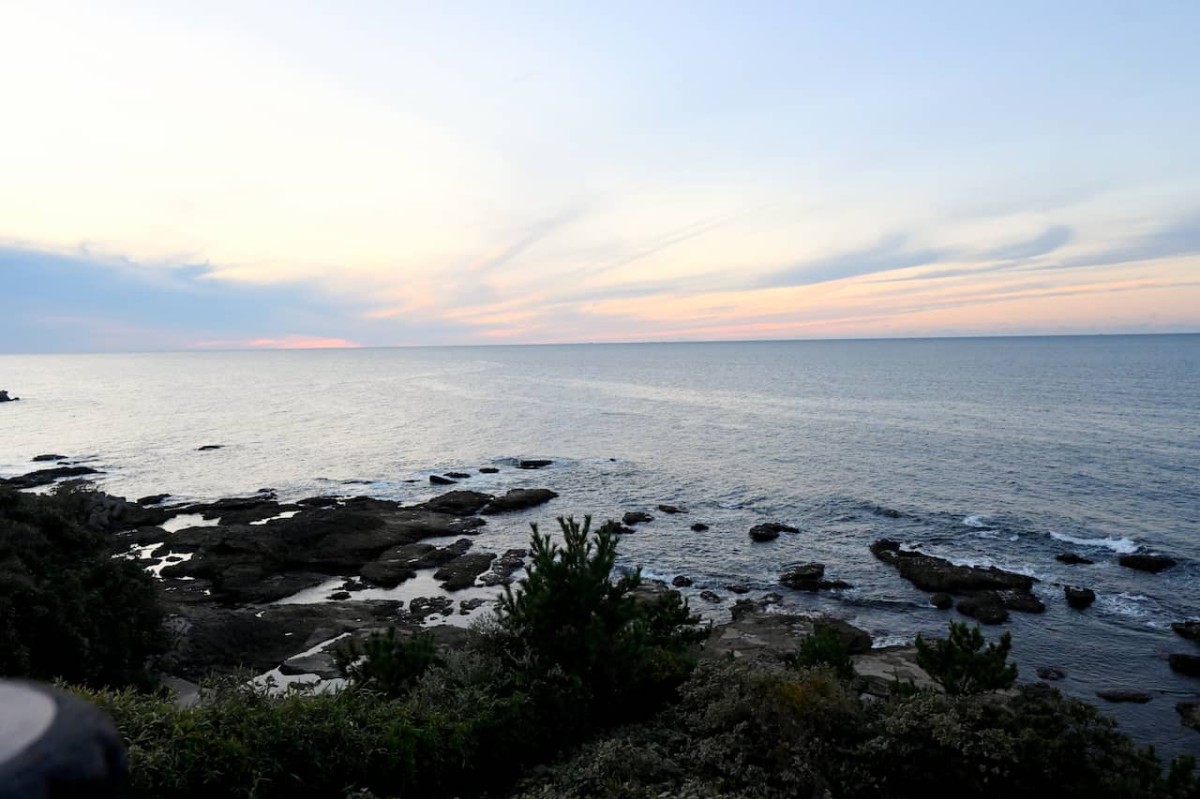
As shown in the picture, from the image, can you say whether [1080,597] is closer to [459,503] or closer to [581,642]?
[581,642]

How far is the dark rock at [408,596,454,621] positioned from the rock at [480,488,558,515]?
56.7 ft

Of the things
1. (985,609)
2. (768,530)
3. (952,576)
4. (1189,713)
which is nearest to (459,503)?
(768,530)

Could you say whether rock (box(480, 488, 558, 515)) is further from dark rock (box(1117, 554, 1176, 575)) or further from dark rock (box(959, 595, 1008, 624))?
dark rock (box(1117, 554, 1176, 575))

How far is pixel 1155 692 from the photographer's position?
1079 inches

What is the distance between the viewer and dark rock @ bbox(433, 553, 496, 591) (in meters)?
40.7

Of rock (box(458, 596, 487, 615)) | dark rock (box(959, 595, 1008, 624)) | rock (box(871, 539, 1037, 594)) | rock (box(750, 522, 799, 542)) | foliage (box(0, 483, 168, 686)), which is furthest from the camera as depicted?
rock (box(750, 522, 799, 542))

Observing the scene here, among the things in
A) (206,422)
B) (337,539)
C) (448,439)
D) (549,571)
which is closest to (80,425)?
(206,422)

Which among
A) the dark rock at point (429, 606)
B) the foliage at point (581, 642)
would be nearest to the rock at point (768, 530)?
the dark rock at point (429, 606)

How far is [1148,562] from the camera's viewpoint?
129 feet

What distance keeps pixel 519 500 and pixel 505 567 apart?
13.9 meters

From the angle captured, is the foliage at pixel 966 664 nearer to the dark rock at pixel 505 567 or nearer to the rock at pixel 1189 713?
the rock at pixel 1189 713

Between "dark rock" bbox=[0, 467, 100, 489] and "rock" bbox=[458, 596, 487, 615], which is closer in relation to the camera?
"rock" bbox=[458, 596, 487, 615]

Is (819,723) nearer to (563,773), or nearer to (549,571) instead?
(563,773)

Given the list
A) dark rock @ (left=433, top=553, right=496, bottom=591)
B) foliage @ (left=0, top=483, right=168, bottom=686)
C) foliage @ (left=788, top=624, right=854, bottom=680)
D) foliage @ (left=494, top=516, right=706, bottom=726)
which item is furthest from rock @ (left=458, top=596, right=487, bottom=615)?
foliage @ (left=788, top=624, right=854, bottom=680)
